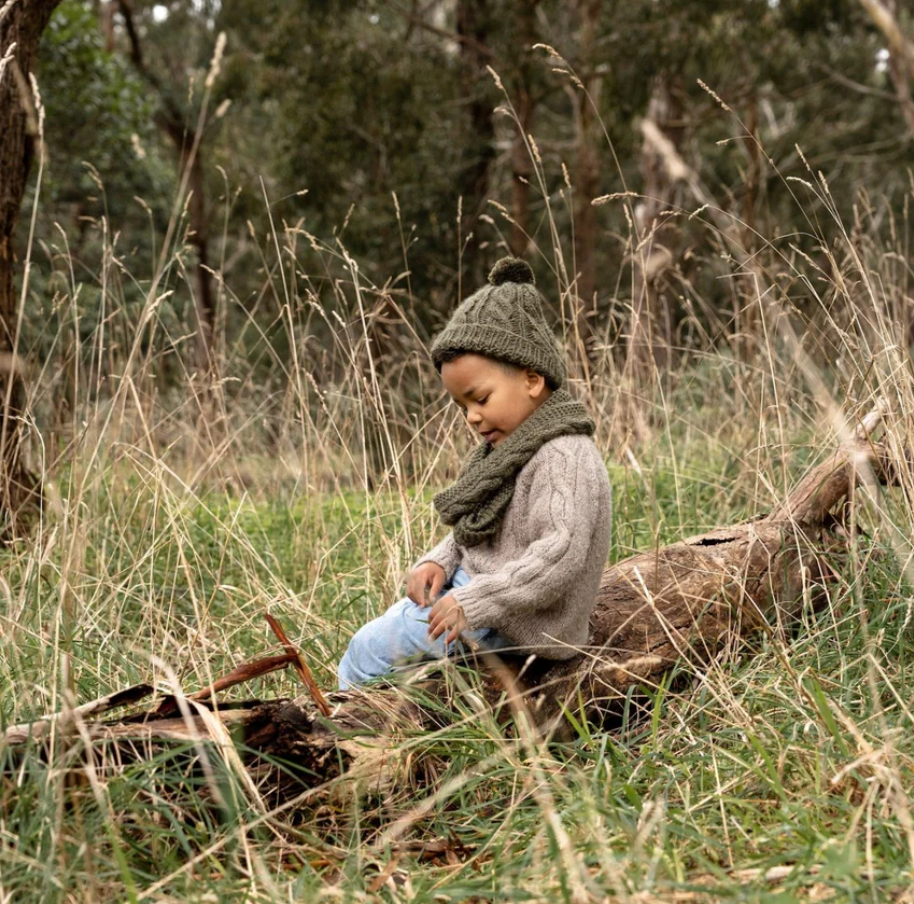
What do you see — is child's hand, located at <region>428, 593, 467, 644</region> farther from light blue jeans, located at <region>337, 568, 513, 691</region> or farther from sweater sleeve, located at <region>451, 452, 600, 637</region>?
light blue jeans, located at <region>337, 568, 513, 691</region>

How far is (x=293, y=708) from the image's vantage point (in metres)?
2.13

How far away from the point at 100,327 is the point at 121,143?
9.67 m

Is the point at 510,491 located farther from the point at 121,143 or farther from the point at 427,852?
the point at 121,143

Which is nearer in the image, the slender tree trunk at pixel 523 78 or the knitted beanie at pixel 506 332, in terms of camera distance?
the knitted beanie at pixel 506 332

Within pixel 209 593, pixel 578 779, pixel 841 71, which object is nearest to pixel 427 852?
pixel 578 779

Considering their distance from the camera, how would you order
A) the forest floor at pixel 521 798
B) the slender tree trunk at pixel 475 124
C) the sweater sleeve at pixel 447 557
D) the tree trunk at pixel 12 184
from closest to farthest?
the forest floor at pixel 521 798
the sweater sleeve at pixel 447 557
the tree trunk at pixel 12 184
the slender tree trunk at pixel 475 124

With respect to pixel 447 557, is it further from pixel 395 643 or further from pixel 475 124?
pixel 475 124

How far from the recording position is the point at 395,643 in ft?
8.69

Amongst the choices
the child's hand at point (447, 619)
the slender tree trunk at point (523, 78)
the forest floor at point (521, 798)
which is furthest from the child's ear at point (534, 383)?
the slender tree trunk at point (523, 78)

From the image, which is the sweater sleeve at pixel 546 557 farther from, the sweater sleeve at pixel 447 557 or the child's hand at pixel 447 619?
the sweater sleeve at pixel 447 557

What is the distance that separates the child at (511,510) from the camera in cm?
249

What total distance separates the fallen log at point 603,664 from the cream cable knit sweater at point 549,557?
10 cm

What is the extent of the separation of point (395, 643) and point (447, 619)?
27 centimetres

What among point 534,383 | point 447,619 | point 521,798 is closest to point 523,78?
Answer: point 534,383
